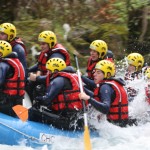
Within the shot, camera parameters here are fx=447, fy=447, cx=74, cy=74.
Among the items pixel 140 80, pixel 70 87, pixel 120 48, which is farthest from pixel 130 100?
pixel 120 48

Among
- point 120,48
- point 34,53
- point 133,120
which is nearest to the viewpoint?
point 133,120

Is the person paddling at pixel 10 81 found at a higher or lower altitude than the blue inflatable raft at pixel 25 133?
higher

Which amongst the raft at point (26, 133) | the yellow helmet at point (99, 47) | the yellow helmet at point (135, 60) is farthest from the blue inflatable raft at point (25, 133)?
the yellow helmet at point (135, 60)

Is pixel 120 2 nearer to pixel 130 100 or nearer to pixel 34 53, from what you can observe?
pixel 34 53

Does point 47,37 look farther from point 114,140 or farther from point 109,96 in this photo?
point 114,140

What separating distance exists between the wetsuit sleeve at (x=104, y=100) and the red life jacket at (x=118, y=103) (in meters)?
0.09

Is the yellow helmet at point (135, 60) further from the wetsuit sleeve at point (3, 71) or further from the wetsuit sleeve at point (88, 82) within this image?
the wetsuit sleeve at point (3, 71)

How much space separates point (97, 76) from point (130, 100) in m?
1.55

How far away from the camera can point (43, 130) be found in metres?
6.55

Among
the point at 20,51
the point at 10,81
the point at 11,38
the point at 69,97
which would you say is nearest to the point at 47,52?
the point at 20,51

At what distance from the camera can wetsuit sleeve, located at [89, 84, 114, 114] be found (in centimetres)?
638

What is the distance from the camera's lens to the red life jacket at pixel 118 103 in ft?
21.7

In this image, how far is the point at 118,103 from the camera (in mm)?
6699

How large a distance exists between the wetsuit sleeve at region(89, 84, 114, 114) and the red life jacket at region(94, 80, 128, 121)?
0.30 feet
